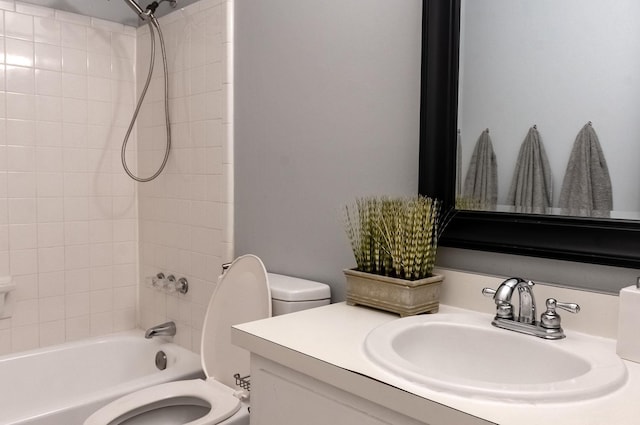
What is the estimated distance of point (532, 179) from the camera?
124 cm

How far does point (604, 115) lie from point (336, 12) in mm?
865

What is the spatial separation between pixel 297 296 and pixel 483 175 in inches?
25.5

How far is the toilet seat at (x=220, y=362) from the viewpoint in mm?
1593

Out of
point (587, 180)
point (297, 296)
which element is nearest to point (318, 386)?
point (297, 296)

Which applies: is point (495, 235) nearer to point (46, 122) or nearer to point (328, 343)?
point (328, 343)

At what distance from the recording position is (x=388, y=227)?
4.32 feet

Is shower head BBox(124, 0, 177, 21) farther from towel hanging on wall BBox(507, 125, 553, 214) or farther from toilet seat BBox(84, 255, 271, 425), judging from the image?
towel hanging on wall BBox(507, 125, 553, 214)

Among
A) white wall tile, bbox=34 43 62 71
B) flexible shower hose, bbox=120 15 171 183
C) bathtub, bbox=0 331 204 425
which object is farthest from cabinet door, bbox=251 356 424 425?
white wall tile, bbox=34 43 62 71

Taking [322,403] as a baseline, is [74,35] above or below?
above

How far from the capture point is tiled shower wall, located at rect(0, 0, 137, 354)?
221 cm

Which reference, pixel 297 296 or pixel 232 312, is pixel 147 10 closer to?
pixel 232 312

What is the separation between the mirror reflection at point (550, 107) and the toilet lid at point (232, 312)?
702 mm

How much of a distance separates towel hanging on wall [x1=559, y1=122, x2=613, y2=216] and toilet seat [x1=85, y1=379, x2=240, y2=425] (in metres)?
1.10

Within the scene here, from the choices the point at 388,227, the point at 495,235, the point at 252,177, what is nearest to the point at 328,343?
the point at 388,227
